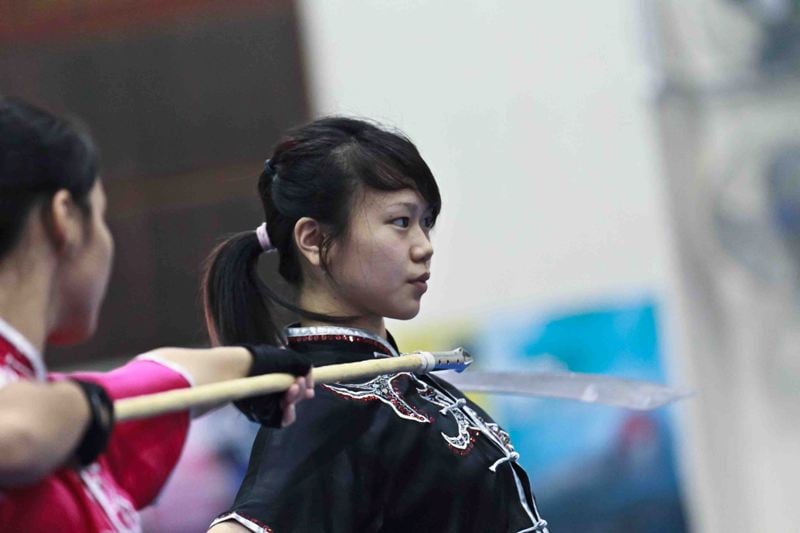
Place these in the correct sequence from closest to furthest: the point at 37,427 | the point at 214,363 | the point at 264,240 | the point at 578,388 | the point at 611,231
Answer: the point at 37,427 → the point at 214,363 → the point at 264,240 → the point at 578,388 → the point at 611,231

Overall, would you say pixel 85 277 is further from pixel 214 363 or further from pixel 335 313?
pixel 335 313

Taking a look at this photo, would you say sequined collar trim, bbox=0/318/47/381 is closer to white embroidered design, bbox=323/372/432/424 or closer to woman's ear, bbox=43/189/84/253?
woman's ear, bbox=43/189/84/253

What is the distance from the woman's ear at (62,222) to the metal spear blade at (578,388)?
0.90 m

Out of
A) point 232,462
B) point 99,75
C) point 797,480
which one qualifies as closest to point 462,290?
point 232,462

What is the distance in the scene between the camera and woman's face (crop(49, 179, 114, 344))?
4.24 feet

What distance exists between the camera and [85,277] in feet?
4.25

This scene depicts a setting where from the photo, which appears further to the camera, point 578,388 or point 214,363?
point 578,388

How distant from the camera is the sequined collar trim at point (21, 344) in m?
1.25

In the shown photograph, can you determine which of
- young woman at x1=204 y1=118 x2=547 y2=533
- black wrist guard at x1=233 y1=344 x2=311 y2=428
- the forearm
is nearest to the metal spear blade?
young woman at x1=204 y1=118 x2=547 y2=533

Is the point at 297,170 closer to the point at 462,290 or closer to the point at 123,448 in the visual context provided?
the point at 123,448

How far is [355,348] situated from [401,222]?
17cm

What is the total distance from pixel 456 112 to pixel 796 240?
1340 millimetres

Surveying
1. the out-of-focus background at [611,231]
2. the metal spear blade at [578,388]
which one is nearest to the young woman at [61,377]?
the metal spear blade at [578,388]

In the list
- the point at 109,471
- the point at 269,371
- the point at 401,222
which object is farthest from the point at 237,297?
the point at 109,471
